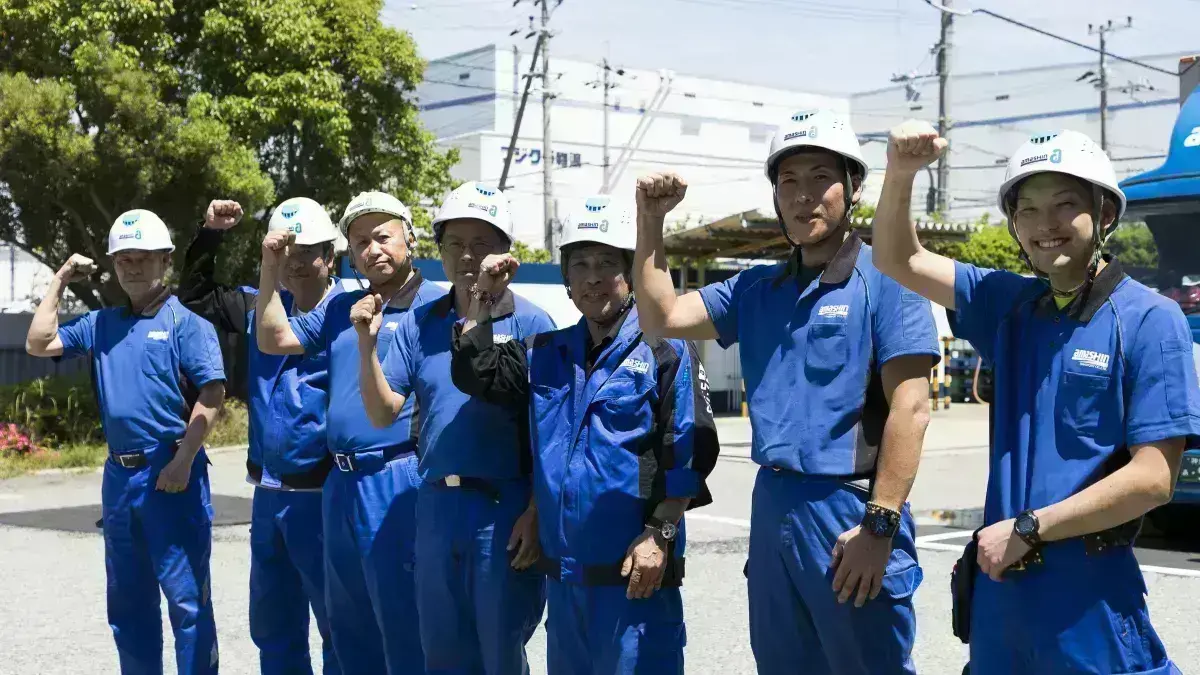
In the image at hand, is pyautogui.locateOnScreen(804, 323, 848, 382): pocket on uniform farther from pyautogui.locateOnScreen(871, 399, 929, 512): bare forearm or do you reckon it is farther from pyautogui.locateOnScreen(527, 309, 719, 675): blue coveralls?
pyautogui.locateOnScreen(527, 309, 719, 675): blue coveralls

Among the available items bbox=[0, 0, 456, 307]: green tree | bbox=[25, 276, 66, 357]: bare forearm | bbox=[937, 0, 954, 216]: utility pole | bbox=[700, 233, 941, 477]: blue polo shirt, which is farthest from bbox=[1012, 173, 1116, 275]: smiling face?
bbox=[937, 0, 954, 216]: utility pole

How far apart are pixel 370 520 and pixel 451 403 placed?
0.70 meters

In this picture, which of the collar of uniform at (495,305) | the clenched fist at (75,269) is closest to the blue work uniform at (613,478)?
the collar of uniform at (495,305)

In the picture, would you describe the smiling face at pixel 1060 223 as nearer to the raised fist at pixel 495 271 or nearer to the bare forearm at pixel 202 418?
the raised fist at pixel 495 271

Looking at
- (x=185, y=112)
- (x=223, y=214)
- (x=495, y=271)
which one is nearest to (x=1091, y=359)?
(x=495, y=271)

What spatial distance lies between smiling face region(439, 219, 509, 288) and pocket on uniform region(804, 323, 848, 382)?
1.66m

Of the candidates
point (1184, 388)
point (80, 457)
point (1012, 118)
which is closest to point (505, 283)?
point (1184, 388)

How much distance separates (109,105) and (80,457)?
16.5ft

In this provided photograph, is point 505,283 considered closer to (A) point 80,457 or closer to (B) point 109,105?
(A) point 80,457

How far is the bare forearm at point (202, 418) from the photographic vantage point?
20.4 feet

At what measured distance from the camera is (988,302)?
3547mm

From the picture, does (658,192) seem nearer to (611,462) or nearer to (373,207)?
(611,462)

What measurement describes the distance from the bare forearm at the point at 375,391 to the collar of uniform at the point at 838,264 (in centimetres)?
165

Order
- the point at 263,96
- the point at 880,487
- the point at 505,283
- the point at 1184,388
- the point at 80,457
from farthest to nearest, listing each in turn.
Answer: the point at 263,96 → the point at 80,457 → the point at 505,283 → the point at 880,487 → the point at 1184,388
